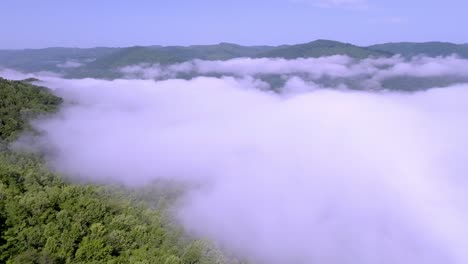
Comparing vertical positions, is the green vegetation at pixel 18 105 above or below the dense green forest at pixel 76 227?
above

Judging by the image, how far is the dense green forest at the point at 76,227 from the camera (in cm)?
Result: 4262

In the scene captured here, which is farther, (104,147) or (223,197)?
(104,147)

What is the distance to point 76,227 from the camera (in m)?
46.6

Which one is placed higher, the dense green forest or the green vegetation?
the green vegetation

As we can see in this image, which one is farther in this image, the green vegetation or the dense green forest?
the green vegetation

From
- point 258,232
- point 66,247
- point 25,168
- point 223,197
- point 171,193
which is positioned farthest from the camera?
point 223,197

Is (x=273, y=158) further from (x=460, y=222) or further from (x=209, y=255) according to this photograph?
(x=209, y=255)

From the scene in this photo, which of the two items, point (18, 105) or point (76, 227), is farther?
point (18, 105)

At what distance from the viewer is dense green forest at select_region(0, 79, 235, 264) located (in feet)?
140

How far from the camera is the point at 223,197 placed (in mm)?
112375

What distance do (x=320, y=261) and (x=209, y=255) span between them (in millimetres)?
42689

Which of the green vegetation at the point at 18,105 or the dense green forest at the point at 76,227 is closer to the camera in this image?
the dense green forest at the point at 76,227

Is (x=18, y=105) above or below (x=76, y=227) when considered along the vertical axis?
above

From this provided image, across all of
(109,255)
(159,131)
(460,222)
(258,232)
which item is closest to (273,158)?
(159,131)
